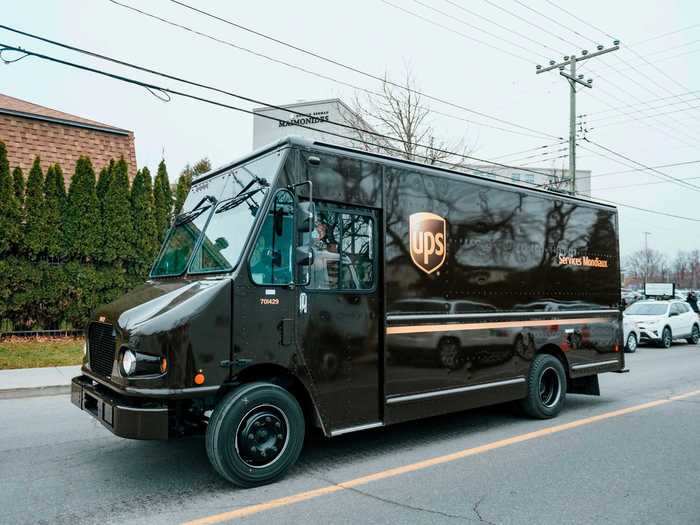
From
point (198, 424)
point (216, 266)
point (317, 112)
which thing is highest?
point (317, 112)

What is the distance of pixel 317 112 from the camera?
46000 mm

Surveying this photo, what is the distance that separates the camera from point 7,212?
13.2m

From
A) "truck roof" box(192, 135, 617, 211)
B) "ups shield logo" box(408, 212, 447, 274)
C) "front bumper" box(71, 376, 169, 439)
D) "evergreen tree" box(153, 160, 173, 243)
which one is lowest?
"front bumper" box(71, 376, 169, 439)

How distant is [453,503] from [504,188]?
13.7 ft

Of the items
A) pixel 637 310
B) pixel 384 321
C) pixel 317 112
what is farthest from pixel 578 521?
pixel 317 112

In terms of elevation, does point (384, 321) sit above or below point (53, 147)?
below

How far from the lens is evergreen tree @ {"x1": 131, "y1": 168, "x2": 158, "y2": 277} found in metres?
15.1

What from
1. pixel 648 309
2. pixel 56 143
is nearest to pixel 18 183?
pixel 56 143

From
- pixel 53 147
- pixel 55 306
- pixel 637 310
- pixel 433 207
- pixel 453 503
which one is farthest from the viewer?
pixel 637 310

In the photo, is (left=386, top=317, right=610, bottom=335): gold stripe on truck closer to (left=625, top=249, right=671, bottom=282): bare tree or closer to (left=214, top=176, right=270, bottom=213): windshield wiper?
(left=214, top=176, right=270, bottom=213): windshield wiper

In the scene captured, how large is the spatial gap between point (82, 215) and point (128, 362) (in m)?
11.1

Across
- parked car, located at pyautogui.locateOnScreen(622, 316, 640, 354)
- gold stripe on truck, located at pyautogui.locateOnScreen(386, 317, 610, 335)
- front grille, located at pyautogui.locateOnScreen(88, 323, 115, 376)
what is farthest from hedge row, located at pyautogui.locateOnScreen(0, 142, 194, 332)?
parked car, located at pyautogui.locateOnScreen(622, 316, 640, 354)

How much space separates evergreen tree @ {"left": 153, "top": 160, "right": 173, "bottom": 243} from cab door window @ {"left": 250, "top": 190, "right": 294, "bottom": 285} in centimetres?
1129

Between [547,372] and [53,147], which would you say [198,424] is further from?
[53,147]
